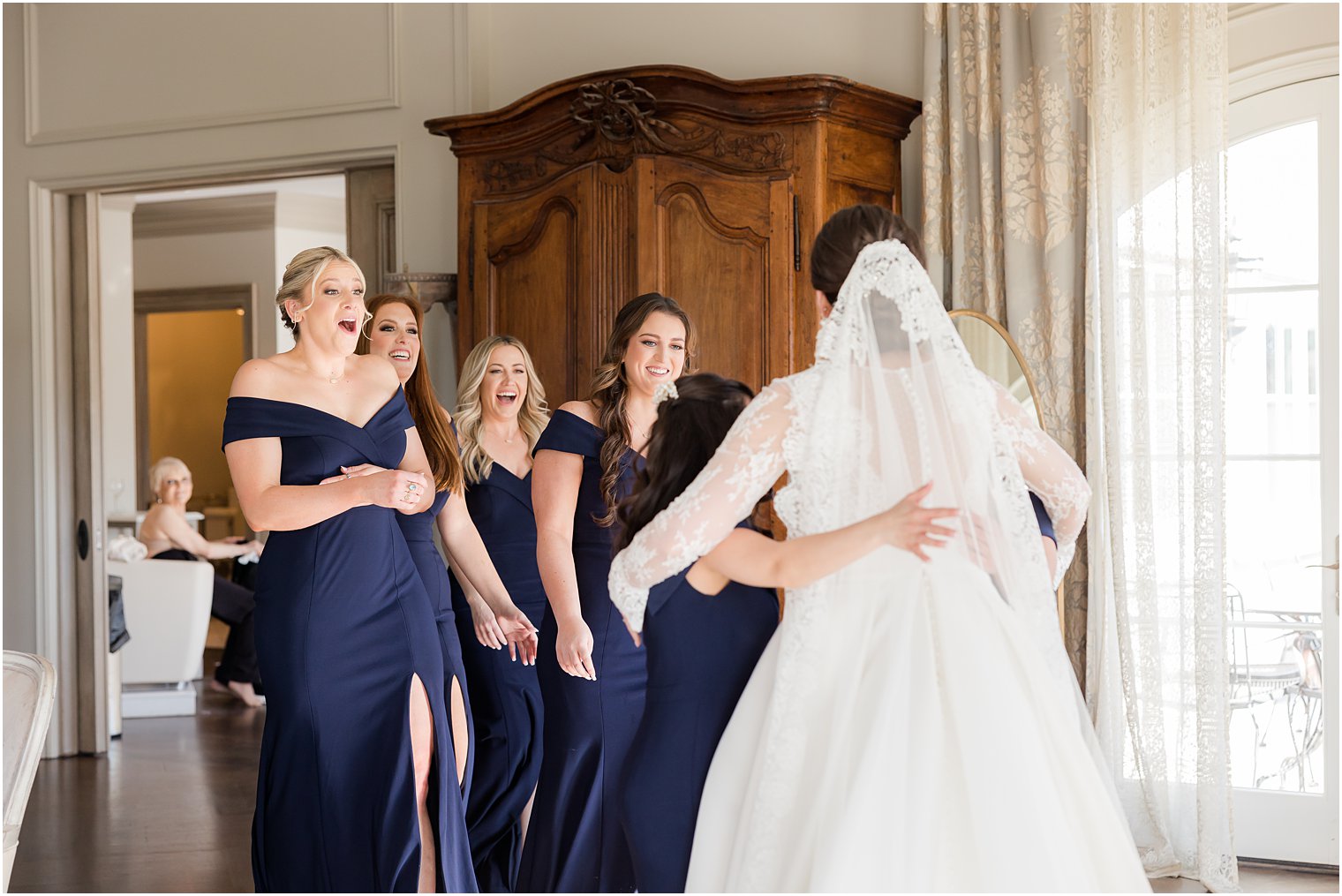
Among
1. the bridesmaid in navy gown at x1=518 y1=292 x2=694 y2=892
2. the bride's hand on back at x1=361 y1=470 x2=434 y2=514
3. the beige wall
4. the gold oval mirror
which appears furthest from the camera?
the beige wall

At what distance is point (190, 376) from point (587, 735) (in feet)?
30.0

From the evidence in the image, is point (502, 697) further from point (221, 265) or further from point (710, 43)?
point (221, 265)

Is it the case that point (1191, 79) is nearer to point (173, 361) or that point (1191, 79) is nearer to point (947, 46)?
point (947, 46)

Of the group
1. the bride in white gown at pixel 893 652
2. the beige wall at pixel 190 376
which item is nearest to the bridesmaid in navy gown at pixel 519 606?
the bride in white gown at pixel 893 652

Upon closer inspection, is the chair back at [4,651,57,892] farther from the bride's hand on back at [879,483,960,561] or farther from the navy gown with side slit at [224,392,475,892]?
the bride's hand on back at [879,483,960,561]

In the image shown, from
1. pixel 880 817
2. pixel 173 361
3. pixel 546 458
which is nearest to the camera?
pixel 880 817

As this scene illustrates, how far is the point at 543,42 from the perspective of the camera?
5.22 metres

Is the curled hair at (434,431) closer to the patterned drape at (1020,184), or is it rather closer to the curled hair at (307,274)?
the curled hair at (307,274)

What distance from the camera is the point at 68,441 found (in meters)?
6.00

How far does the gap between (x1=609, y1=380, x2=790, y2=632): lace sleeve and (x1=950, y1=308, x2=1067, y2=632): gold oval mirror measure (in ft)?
7.52

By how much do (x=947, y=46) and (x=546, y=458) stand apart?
2.20 metres

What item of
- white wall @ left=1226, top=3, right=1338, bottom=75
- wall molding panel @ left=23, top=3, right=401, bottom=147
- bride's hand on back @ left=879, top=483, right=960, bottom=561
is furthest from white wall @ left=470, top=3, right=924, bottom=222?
bride's hand on back @ left=879, top=483, right=960, bottom=561

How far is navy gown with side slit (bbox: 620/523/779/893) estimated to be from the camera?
7.66ft

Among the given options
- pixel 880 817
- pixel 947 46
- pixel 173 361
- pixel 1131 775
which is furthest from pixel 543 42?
pixel 173 361
